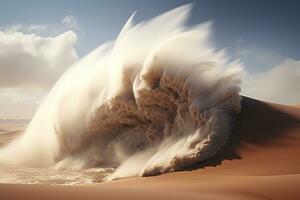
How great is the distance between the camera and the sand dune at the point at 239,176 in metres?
3.71

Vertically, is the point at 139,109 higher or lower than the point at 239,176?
higher

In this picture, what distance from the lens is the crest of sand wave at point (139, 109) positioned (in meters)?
10.5

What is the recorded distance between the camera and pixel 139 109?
12648 millimetres

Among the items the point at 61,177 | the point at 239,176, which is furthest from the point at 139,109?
the point at 239,176

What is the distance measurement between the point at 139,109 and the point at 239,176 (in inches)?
251

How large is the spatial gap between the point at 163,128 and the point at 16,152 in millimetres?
8184

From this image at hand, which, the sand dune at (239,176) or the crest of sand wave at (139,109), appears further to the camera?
the crest of sand wave at (139,109)

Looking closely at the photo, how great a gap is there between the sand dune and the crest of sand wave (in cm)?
60

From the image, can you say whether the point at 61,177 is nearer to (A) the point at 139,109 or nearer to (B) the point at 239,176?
(A) the point at 139,109

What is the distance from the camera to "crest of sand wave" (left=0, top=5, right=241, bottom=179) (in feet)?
34.3

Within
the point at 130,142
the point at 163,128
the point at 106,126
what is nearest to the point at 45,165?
the point at 106,126

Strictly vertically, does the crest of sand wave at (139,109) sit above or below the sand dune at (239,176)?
above

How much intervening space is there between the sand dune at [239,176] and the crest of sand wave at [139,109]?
0.60 meters

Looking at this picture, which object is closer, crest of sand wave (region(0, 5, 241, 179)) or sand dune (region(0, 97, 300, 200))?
sand dune (region(0, 97, 300, 200))
